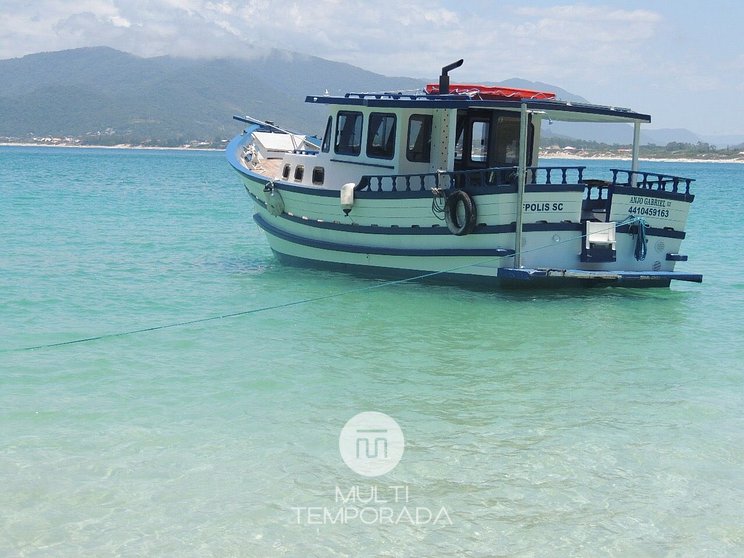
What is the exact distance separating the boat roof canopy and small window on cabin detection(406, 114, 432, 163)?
42 cm

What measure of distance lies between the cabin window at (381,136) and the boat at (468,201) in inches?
0.7

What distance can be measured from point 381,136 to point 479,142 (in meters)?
1.67

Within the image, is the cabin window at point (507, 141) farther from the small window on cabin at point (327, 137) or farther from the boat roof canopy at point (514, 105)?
the small window on cabin at point (327, 137)

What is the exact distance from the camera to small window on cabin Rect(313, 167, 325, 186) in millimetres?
16141

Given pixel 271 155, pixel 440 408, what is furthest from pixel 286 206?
pixel 440 408

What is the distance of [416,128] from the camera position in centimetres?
1505

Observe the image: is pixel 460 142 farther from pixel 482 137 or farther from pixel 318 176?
pixel 318 176

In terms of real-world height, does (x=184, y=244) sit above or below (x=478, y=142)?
below

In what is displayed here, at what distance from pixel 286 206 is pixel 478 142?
A: 3.81 metres

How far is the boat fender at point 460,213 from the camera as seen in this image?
13516mm

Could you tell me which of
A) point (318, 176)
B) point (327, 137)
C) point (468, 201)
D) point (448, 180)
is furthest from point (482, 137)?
point (318, 176)

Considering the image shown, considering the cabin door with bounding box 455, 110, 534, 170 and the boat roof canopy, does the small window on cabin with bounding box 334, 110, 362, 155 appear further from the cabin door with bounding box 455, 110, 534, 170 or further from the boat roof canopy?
the cabin door with bounding box 455, 110, 534, 170

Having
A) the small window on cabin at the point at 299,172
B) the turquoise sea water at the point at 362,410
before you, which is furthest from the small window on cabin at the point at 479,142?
the small window on cabin at the point at 299,172

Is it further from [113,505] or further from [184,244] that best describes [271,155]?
[113,505]
